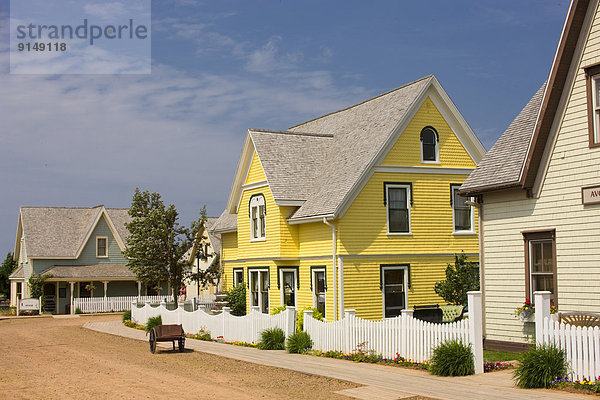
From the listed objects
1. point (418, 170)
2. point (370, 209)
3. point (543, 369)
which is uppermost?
point (418, 170)

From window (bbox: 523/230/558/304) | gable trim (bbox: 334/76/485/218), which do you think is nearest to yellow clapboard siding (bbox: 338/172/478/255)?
gable trim (bbox: 334/76/485/218)

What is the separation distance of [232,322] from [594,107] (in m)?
14.5

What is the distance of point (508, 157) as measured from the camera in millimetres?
19016

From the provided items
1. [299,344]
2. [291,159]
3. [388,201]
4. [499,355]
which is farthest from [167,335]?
[499,355]

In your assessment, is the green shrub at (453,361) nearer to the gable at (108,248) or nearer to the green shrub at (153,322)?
the green shrub at (153,322)

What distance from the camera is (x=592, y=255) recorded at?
1619 centimetres

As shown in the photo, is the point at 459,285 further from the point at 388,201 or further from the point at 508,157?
the point at 508,157

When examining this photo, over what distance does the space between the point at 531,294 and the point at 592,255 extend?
2133 millimetres

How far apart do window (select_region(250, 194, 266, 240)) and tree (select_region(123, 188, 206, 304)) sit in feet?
31.1

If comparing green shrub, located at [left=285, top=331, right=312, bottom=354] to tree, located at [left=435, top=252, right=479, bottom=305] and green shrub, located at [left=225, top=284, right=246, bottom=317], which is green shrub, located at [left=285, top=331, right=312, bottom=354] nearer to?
tree, located at [left=435, top=252, right=479, bottom=305]

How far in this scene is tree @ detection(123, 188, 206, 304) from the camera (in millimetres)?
38375

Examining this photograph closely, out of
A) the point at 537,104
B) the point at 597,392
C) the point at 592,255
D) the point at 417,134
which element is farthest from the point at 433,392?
the point at 417,134

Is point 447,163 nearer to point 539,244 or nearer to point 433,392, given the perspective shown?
point 539,244

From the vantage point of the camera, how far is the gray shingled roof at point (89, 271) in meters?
50.6
